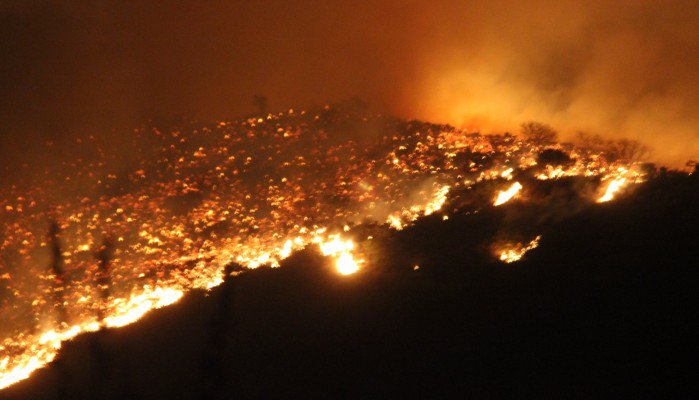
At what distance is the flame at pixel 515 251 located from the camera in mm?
3990

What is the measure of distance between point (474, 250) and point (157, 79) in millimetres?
3867

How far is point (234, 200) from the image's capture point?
4.58 metres

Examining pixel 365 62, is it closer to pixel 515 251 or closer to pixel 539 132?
pixel 539 132

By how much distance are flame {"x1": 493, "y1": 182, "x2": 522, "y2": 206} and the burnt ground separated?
188 millimetres

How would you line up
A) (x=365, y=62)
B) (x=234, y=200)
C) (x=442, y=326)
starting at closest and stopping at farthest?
(x=442, y=326)
(x=234, y=200)
(x=365, y=62)

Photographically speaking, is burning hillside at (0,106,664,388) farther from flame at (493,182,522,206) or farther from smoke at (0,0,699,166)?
smoke at (0,0,699,166)

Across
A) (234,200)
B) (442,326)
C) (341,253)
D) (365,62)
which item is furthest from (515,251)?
(365,62)

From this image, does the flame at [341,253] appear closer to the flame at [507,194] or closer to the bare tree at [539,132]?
Answer: the flame at [507,194]

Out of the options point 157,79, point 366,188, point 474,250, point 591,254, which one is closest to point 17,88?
point 157,79

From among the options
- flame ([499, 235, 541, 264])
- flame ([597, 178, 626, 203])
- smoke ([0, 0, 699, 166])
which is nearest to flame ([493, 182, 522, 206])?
flame ([499, 235, 541, 264])

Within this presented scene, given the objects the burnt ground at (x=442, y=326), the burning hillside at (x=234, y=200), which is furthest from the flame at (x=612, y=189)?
the burnt ground at (x=442, y=326)

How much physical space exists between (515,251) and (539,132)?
4.74ft

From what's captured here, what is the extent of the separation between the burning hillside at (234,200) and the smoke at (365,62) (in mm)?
403

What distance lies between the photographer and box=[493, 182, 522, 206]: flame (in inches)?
173
